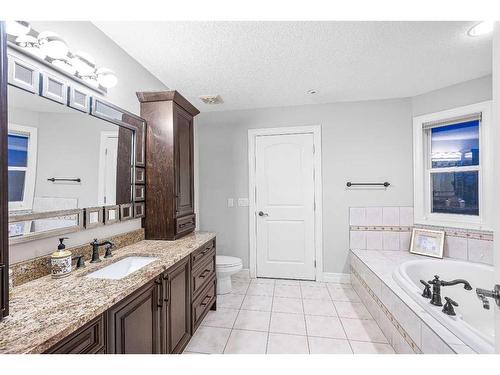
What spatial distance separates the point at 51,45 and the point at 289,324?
2583 millimetres

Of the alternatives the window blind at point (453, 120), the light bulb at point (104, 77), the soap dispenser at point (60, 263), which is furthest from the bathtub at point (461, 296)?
the light bulb at point (104, 77)

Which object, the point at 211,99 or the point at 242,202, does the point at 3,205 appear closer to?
the point at 211,99

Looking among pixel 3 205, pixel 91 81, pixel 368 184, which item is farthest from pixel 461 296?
pixel 91 81

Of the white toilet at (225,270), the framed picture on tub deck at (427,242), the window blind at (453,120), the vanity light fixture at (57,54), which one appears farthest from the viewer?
the white toilet at (225,270)

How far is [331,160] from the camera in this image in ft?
10.1

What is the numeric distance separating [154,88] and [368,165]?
265 centimetres

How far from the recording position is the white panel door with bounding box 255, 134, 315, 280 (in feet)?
10.3

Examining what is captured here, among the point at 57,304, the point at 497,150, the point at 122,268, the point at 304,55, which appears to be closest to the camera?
the point at 497,150

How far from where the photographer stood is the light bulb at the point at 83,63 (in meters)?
1.42

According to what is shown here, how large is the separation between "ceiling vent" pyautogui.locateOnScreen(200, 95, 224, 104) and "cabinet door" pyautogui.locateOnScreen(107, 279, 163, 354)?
6.98 ft

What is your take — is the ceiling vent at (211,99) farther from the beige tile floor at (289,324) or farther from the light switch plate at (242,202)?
the beige tile floor at (289,324)

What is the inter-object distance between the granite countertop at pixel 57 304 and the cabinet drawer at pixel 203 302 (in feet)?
2.22

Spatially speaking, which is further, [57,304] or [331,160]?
[331,160]
